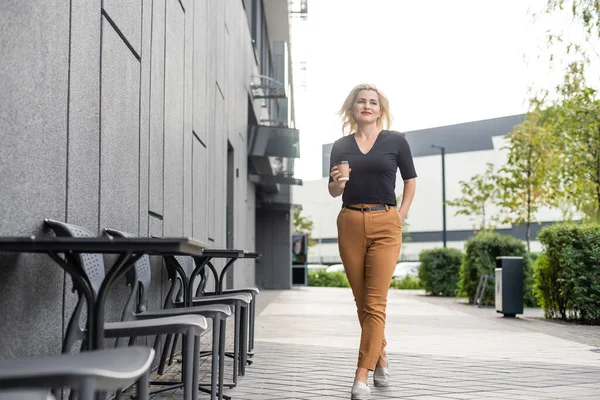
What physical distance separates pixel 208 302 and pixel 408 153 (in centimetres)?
187

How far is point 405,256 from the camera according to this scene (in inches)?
2623

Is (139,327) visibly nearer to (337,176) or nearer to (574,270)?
(337,176)

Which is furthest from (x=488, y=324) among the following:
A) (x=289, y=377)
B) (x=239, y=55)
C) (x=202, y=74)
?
(x=239, y=55)

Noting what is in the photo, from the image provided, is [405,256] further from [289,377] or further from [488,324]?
[289,377]

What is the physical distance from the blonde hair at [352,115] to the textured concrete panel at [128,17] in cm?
173

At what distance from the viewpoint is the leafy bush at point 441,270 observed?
24641 mm

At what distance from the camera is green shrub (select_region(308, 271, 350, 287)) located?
135ft

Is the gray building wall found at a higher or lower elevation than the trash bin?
higher

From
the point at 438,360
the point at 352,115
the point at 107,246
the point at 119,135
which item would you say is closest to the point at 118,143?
the point at 119,135

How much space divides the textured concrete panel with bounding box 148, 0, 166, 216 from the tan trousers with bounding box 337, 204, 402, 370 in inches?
89.9

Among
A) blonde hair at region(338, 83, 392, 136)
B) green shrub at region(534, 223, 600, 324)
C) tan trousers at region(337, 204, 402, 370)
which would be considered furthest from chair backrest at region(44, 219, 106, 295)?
green shrub at region(534, 223, 600, 324)

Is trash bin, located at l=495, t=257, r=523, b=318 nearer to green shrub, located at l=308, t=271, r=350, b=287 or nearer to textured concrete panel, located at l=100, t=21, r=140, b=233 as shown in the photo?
textured concrete panel, located at l=100, t=21, r=140, b=233

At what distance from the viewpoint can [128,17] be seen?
20.4 feet

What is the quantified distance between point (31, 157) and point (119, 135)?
1.99 metres
